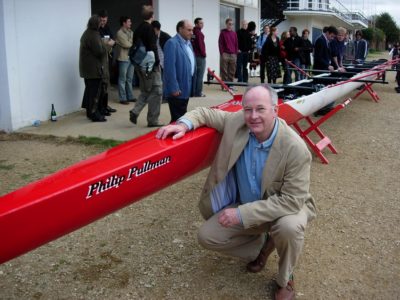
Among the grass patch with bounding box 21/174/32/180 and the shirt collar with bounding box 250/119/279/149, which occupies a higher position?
the shirt collar with bounding box 250/119/279/149

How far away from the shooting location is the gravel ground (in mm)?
2891

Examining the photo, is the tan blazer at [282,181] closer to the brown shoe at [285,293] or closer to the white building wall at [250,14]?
the brown shoe at [285,293]

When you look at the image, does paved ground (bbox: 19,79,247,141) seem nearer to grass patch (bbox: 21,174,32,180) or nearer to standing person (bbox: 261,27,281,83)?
grass patch (bbox: 21,174,32,180)

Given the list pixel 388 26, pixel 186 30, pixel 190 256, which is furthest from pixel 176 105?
pixel 388 26

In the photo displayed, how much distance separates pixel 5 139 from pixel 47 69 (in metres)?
1.48

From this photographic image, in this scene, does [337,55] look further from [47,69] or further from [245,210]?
[245,210]

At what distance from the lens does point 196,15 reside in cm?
1189

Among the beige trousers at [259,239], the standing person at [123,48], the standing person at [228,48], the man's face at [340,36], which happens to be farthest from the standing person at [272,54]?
the beige trousers at [259,239]

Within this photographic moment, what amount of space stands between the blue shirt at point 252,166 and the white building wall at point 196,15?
7.96 meters

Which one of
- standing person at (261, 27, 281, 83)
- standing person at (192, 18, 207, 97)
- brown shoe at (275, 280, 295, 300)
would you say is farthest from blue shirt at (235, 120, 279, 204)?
standing person at (261, 27, 281, 83)

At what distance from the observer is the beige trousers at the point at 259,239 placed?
2611 millimetres

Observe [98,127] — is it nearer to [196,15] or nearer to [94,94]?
[94,94]

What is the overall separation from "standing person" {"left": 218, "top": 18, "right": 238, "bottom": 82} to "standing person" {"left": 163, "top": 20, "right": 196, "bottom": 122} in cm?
546

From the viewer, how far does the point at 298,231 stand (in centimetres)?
261
